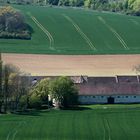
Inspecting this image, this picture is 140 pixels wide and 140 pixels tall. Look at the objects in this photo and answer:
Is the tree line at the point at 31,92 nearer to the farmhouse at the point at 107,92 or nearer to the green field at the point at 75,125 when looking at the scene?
the farmhouse at the point at 107,92

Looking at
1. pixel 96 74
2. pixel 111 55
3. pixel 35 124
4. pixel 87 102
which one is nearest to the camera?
pixel 35 124

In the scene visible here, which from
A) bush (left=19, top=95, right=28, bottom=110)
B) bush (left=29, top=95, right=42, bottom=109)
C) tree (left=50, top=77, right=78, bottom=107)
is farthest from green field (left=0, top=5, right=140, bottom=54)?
bush (left=19, top=95, right=28, bottom=110)

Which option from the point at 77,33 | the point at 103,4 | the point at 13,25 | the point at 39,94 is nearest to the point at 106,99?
the point at 39,94

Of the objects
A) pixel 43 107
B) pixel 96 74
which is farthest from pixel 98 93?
pixel 96 74

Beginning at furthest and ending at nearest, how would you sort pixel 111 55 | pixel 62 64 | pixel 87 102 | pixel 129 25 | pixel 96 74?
pixel 129 25, pixel 111 55, pixel 62 64, pixel 96 74, pixel 87 102

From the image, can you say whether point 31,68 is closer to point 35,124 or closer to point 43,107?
point 43,107

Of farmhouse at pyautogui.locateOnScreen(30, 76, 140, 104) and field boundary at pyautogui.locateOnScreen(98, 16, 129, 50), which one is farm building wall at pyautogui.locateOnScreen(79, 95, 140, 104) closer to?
farmhouse at pyautogui.locateOnScreen(30, 76, 140, 104)

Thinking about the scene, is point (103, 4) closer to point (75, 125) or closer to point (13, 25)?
point (13, 25)
